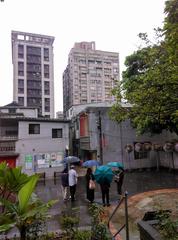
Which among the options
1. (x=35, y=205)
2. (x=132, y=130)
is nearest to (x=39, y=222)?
(x=35, y=205)

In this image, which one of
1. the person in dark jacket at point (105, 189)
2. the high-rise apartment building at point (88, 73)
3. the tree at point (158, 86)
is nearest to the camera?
the tree at point (158, 86)

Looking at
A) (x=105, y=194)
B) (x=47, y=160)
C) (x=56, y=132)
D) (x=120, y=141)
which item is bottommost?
(x=105, y=194)

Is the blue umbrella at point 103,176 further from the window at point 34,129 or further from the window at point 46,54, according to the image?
the window at point 46,54

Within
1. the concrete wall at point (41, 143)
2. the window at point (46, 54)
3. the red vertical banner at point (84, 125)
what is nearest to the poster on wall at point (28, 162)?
the concrete wall at point (41, 143)

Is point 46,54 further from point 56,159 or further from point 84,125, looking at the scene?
point 56,159

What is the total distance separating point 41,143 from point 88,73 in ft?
197

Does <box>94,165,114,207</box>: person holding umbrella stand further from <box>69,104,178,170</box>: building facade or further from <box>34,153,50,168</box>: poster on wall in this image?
<box>34,153,50,168</box>: poster on wall

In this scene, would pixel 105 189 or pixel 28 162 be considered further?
pixel 28 162

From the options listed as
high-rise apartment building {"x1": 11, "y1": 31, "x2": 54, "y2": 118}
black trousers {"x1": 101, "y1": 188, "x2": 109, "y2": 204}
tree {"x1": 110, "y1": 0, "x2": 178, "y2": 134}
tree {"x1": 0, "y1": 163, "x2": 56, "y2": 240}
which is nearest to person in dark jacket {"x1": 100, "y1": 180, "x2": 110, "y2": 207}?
black trousers {"x1": 101, "y1": 188, "x2": 109, "y2": 204}

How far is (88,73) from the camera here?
82.6 m

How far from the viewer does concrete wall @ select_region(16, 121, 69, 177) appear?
24500 mm

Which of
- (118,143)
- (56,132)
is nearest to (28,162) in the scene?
(56,132)

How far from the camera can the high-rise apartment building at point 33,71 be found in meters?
64.6

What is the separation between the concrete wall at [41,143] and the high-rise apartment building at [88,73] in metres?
52.7
